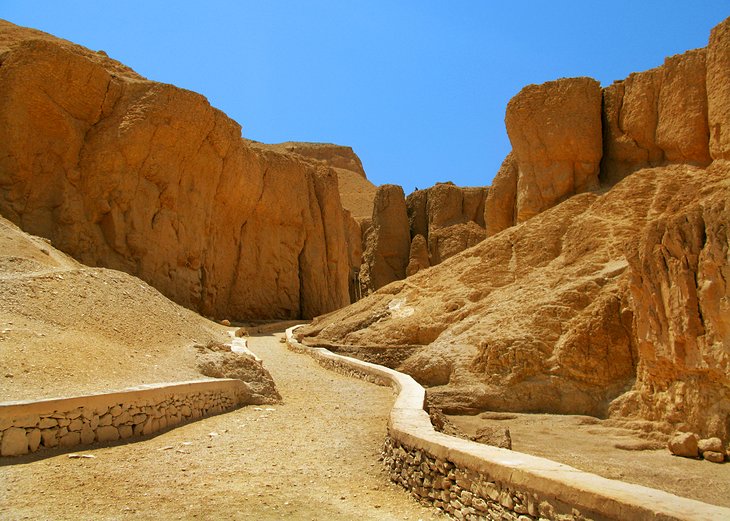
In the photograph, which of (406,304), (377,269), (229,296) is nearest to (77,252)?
(229,296)

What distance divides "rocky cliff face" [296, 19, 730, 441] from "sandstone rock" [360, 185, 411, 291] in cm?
1711

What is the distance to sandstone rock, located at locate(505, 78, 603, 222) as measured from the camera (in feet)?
56.1

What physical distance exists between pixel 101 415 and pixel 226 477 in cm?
192

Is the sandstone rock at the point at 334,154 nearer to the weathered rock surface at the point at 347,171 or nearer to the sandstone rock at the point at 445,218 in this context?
the weathered rock surface at the point at 347,171

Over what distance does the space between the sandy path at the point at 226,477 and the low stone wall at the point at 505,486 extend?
289mm

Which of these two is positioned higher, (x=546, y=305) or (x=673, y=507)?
(x=546, y=305)

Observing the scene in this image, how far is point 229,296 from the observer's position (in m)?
27.7

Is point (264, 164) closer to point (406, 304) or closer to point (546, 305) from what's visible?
point (406, 304)

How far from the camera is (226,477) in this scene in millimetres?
6633

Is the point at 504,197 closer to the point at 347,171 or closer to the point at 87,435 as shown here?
the point at 87,435

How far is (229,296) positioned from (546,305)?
17.6 m

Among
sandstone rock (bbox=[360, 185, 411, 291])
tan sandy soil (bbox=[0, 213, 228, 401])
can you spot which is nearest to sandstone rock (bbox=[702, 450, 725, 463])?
tan sandy soil (bbox=[0, 213, 228, 401])

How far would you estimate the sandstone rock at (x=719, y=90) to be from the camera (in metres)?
13.4

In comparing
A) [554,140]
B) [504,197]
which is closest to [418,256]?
[504,197]
